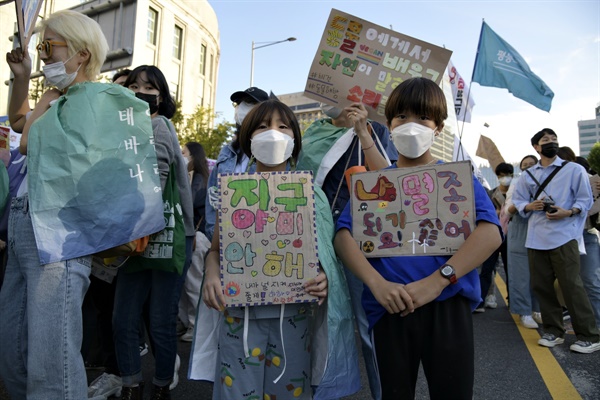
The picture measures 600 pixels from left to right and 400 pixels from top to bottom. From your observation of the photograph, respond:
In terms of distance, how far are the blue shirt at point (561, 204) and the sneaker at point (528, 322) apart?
1.02 meters

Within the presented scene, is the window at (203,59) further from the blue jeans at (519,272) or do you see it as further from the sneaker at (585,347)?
the sneaker at (585,347)

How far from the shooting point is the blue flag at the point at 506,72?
261 inches

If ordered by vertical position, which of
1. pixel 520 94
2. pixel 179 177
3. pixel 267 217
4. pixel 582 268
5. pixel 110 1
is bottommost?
pixel 582 268

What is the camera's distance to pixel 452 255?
5.99ft

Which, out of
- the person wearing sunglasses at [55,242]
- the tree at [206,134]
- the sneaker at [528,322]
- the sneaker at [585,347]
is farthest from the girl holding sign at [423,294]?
the tree at [206,134]

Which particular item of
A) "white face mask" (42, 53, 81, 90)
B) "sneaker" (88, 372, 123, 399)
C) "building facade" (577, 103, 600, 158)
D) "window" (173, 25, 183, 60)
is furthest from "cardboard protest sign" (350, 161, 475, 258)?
"building facade" (577, 103, 600, 158)

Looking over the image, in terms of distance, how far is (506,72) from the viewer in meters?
6.79

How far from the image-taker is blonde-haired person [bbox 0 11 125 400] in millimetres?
1847

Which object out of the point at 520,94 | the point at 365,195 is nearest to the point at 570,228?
the point at 520,94

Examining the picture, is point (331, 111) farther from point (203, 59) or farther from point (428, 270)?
point (203, 59)

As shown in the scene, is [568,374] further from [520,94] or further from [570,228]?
[520,94]

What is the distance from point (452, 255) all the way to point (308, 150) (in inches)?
51.6

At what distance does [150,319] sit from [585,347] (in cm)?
374

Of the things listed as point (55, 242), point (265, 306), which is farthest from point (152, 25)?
point (265, 306)
